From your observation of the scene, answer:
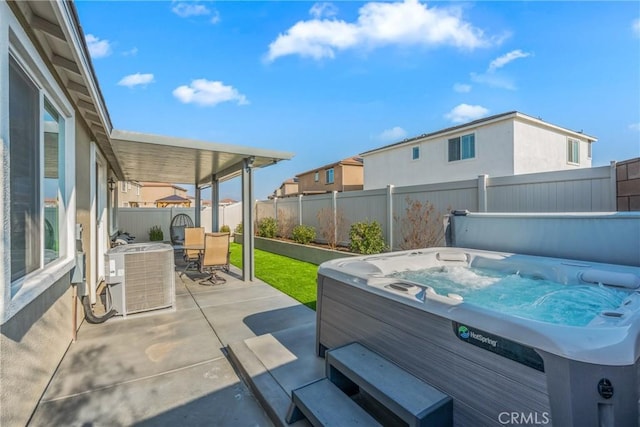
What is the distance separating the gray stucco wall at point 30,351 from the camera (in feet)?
6.37

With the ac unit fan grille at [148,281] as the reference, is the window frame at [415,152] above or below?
above

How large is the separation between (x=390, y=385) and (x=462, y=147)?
13577mm

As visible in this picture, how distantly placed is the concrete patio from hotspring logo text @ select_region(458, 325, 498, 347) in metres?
1.30

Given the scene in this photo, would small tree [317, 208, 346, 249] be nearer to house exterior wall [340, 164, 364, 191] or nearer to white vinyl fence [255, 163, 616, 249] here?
white vinyl fence [255, 163, 616, 249]

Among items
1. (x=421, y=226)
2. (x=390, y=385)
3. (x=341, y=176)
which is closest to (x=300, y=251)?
(x=421, y=226)

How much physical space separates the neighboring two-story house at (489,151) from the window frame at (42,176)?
13029mm

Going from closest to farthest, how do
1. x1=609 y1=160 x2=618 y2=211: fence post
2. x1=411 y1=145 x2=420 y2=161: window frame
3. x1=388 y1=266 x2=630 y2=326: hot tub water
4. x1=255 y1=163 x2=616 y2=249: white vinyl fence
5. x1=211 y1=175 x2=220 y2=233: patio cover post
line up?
x1=388 y1=266 x2=630 y2=326: hot tub water
x1=609 y1=160 x2=618 y2=211: fence post
x1=255 y1=163 x2=616 y2=249: white vinyl fence
x1=211 y1=175 x2=220 y2=233: patio cover post
x1=411 y1=145 x2=420 y2=161: window frame

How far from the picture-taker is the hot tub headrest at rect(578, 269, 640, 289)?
9.18 ft

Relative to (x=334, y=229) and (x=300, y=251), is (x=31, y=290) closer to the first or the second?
(x=334, y=229)

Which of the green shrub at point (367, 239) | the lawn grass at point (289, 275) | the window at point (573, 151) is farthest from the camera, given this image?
the window at point (573, 151)

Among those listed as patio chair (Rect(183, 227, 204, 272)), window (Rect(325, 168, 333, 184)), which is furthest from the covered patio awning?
window (Rect(325, 168, 333, 184))

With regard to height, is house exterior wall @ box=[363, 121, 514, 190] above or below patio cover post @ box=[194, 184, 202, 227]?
above

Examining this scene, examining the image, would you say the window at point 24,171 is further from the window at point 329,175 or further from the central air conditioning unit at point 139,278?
the window at point 329,175

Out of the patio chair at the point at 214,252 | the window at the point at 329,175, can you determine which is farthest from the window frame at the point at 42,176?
the window at the point at 329,175
